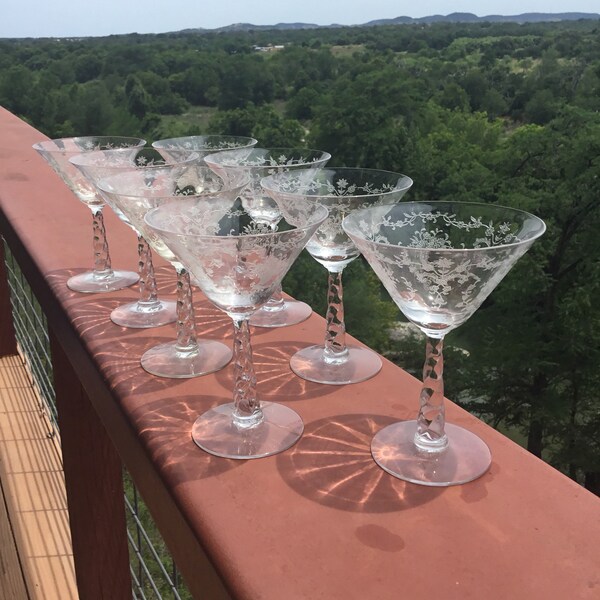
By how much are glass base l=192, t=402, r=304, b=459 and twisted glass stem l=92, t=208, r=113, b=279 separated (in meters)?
0.68

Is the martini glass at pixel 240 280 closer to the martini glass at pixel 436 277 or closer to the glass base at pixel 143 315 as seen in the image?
the martini glass at pixel 436 277

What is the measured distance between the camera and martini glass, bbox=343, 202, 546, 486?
36.3 inches

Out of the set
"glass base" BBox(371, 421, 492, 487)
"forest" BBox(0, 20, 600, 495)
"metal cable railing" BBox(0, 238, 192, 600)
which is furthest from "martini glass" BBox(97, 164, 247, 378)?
"forest" BBox(0, 20, 600, 495)

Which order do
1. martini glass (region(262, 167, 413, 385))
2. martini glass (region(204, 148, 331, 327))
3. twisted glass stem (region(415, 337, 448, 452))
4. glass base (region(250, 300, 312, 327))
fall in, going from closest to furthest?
twisted glass stem (region(415, 337, 448, 452)) < martini glass (region(262, 167, 413, 385)) < martini glass (region(204, 148, 331, 327)) < glass base (region(250, 300, 312, 327))

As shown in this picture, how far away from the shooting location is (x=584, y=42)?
44.8 metres

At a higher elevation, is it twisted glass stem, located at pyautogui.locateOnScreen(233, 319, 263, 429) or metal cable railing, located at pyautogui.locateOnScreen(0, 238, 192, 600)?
twisted glass stem, located at pyautogui.locateOnScreen(233, 319, 263, 429)

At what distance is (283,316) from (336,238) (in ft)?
0.97

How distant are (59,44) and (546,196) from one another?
51.3 meters

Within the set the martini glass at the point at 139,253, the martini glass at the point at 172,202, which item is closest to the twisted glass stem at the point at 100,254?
the martini glass at the point at 139,253

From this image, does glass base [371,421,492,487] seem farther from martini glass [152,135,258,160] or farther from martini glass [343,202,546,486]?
martini glass [152,135,258,160]

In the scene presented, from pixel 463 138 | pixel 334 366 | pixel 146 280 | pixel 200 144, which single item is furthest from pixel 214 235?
pixel 463 138

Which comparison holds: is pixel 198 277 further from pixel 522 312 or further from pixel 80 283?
pixel 522 312

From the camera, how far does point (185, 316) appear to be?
1.36 m

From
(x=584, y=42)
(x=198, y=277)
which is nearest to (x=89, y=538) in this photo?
(x=198, y=277)
